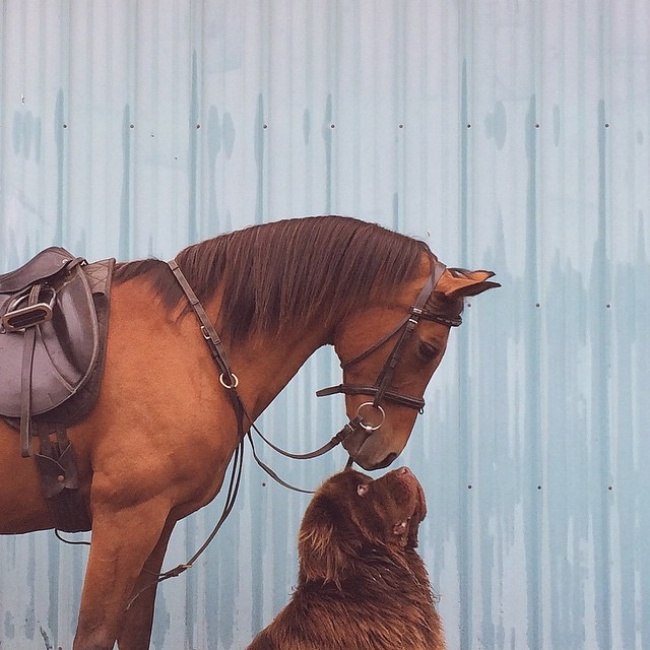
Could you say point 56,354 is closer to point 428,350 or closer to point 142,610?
point 142,610

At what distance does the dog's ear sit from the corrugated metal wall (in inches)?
40.3

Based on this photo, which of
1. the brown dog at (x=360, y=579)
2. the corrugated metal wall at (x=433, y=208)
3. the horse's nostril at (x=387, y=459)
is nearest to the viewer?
the brown dog at (x=360, y=579)

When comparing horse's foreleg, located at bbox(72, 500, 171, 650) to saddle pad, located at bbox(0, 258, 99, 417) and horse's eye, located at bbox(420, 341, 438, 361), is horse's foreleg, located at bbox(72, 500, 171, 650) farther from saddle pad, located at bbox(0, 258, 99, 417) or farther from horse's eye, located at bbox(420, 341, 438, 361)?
horse's eye, located at bbox(420, 341, 438, 361)

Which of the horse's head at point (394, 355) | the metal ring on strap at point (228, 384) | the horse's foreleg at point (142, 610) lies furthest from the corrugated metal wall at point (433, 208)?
the metal ring on strap at point (228, 384)

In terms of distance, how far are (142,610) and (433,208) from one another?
156 cm

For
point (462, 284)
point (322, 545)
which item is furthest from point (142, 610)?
point (462, 284)

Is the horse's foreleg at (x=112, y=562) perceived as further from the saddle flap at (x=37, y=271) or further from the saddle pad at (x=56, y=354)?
the saddle flap at (x=37, y=271)

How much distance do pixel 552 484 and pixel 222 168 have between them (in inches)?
60.2

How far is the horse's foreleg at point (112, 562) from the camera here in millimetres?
1644

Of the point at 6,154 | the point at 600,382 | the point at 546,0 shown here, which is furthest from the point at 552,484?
the point at 6,154

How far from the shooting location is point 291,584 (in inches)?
105

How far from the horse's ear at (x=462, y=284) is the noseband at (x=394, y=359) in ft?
0.06

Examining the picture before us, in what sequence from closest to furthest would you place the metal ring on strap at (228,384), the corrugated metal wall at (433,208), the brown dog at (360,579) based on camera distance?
the brown dog at (360,579) < the metal ring on strap at (228,384) < the corrugated metal wall at (433,208)

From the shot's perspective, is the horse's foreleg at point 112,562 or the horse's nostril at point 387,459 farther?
the horse's nostril at point 387,459
